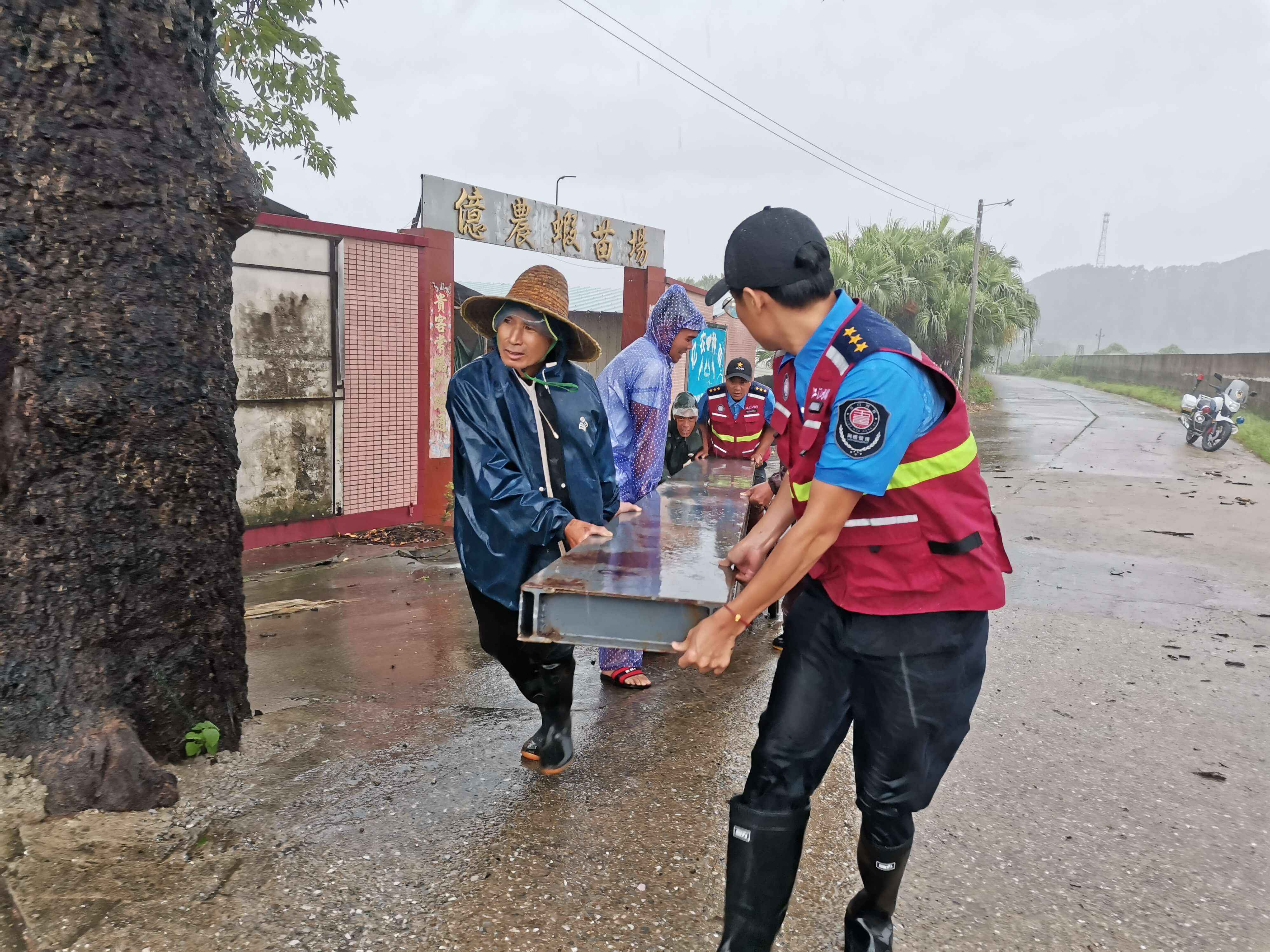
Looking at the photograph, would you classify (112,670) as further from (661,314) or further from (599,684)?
(661,314)

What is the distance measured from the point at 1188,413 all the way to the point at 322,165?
15613mm

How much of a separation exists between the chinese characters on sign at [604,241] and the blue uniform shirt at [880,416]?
29.0ft

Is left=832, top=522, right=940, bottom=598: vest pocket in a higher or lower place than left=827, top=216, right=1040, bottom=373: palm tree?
→ lower

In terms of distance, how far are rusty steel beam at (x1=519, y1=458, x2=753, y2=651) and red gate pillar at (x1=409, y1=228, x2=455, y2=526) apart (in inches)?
216

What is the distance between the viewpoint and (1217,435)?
14883 mm

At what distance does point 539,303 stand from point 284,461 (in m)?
4.76

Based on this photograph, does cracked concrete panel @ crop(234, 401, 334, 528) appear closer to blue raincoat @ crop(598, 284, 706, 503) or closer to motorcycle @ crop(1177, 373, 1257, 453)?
blue raincoat @ crop(598, 284, 706, 503)

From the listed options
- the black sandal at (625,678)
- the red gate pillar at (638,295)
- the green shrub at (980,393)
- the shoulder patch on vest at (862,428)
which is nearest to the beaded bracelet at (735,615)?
the shoulder patch on vest at (862,428)

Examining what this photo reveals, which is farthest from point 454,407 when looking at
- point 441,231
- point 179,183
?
point 441,231

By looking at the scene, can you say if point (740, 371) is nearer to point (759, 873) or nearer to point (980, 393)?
point (759, 873)

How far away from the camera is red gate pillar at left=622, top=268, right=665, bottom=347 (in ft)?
39.5

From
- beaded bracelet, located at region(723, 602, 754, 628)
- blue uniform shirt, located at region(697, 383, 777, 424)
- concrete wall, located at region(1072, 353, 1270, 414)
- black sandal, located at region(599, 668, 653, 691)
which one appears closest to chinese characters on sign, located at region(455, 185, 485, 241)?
blue uniform shirt, located at region(697, 383, 777, 424)

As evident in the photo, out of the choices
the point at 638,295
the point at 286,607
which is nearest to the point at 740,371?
the point at 286,607

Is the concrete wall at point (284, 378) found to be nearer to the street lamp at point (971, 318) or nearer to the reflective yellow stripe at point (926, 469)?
the reflective yellow stripe at point (926, 469)
